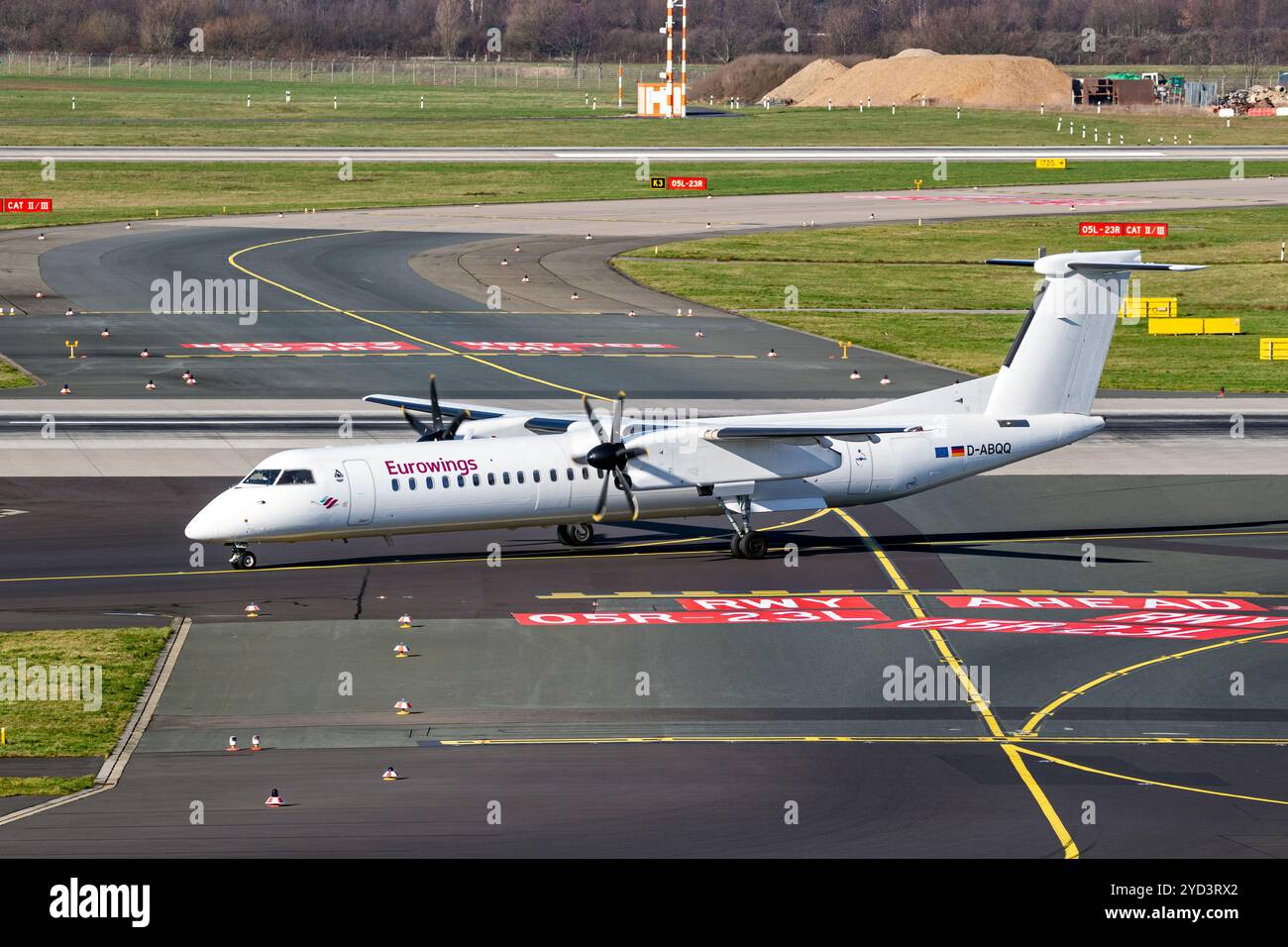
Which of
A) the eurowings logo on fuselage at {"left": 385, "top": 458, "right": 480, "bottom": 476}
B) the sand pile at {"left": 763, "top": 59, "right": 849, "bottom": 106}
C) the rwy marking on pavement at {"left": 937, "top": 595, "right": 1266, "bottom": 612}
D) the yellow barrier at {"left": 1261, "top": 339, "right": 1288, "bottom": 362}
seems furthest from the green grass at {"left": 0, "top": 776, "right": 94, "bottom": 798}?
the sand pile at {"left": 763, "top": 59, "right": 849, "bottom": 106}

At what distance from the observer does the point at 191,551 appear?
39.5 metres

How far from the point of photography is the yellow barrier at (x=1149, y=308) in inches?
3036

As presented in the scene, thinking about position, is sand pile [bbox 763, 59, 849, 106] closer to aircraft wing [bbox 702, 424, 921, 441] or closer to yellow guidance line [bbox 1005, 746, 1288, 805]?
aircraft wing [bbox 702, 424, 921, 441]

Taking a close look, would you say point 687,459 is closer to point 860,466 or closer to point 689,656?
point 860,466

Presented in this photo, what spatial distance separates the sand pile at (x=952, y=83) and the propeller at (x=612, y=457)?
14781cm

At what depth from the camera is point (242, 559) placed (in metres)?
37.7

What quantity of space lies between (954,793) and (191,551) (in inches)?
830

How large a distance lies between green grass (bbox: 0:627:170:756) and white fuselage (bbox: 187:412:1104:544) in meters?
4.16

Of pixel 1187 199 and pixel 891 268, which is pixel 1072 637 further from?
pixel 1187 199

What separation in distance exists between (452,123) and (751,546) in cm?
12687

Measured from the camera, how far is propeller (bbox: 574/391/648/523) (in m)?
37.2
